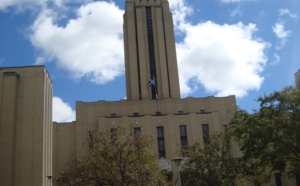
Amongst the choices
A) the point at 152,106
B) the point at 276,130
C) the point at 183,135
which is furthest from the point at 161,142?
the point at 276,130

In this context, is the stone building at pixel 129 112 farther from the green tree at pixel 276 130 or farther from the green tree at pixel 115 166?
the green tree at pixel 276 130

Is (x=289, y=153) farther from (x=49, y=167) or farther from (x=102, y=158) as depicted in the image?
(x=49, y=167)

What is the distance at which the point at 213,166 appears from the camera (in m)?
36.5

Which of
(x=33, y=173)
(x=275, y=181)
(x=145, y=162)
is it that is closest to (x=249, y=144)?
(x=145, y=162)

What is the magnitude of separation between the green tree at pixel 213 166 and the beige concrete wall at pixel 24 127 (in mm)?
18887

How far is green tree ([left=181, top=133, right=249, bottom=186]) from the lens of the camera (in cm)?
3551

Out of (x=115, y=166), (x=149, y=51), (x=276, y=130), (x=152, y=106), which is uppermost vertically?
(x=149, y=51)

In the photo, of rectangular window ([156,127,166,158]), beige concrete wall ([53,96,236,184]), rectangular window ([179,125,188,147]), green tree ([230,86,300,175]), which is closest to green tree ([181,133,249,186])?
green tree ([230,86,300,175])

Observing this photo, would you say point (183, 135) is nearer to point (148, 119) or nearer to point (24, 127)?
point (148, 119)

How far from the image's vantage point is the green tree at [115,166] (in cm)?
2833

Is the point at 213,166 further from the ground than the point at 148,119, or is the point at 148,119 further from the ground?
the point at 148,119

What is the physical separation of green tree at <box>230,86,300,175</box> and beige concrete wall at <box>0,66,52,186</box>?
969 inches

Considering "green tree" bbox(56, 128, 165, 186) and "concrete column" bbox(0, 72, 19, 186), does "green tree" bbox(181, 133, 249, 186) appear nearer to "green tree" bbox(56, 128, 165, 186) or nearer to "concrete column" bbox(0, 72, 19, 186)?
"green tree" bbox(56, 128, 165, 186)

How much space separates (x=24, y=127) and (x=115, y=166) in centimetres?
2291
